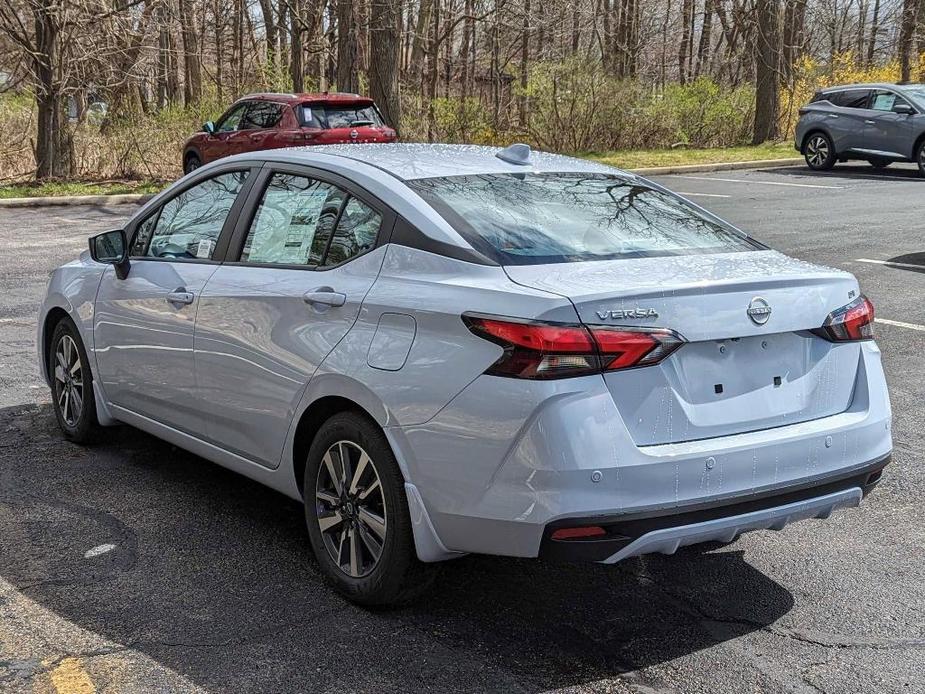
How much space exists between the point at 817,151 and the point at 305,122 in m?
11.1

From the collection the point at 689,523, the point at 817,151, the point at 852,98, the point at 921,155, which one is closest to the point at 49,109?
the point at 817,151

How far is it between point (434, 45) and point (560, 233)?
30524 mm

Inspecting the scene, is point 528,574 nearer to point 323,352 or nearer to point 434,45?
point 323,352

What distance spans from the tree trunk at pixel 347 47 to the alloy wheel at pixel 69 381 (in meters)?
18.0

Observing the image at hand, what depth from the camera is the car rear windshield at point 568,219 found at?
3.99m

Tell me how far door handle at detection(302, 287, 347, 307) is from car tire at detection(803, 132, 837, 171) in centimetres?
2135

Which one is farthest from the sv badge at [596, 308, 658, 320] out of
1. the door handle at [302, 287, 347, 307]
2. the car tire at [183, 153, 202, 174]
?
the car tire at [183, 153, 202, 174]

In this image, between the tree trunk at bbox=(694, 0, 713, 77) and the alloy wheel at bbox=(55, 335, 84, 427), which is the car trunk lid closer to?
the alloy wheel at bbox=(55, 335, 84, 427)

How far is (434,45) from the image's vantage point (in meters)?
33.5

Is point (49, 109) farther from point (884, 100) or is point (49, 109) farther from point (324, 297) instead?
point (324, 297)

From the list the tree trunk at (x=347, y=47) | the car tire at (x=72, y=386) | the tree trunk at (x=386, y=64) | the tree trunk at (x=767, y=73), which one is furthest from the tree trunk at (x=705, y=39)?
the car tire at (x=72, y=386)

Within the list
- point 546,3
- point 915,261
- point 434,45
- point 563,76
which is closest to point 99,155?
point 563,76

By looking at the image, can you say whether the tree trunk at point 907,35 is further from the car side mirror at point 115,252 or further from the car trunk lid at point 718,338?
the car trunk lid at point 718,338

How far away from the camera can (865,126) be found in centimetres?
2314
